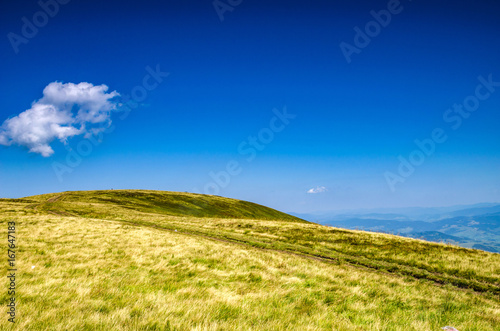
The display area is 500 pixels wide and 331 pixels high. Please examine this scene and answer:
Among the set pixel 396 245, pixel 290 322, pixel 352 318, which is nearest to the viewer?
pixel 290 322

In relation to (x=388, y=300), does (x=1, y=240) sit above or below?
above

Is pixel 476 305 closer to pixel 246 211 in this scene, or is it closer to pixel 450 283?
pixel 450 283

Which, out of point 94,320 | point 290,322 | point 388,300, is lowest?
point 388,300

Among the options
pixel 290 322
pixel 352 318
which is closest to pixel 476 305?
pixel 352 318

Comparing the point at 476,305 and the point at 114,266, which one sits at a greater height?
the point at 114,266

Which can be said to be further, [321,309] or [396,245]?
[396,245]

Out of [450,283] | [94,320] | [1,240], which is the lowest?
[450,283]

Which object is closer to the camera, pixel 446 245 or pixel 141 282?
pixel 141 282

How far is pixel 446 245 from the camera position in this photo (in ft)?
92.2

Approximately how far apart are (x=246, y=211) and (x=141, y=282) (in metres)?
97.6

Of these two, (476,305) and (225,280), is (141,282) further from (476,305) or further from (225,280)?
(476,305)

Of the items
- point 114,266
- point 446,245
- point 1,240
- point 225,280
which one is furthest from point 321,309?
point 446,245

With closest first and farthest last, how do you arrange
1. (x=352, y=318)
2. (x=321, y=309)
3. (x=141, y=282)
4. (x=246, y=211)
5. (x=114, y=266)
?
(x=352, y=318), (x=321, y=309), (x=141, y=282), (x=114, y=266), (x=246, y=211)

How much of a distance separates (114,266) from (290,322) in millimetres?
9597
